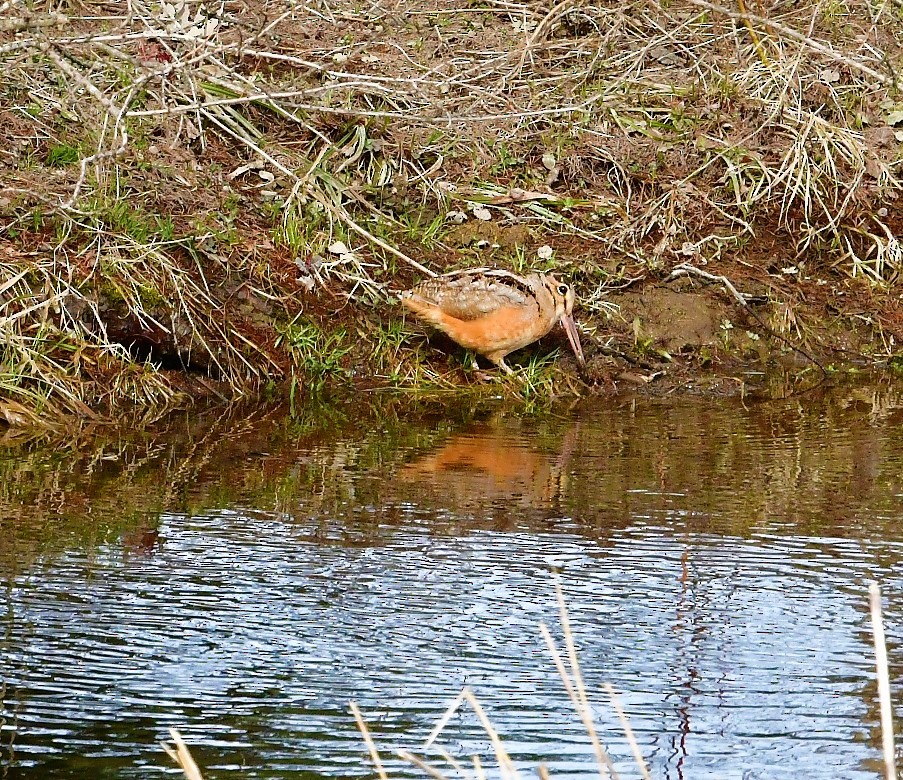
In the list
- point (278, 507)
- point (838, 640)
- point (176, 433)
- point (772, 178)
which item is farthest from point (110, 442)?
point (772, 178)

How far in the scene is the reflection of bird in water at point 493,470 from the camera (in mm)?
5164

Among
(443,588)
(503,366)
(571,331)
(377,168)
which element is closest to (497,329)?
(503,366)

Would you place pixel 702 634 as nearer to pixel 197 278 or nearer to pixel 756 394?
pixel 756 394

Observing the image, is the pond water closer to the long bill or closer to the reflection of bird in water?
the reflection of bird in water

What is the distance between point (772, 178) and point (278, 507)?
401 centimetres

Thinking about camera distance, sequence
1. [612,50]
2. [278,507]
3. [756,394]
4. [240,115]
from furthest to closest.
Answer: [612,50], [240,115], [756,394], [278,507]

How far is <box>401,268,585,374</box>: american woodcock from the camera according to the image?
6.63 m

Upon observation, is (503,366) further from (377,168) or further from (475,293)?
(377,168)

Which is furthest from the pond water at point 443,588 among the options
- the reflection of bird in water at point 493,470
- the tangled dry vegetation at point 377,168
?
the tangled dry vegetation at point 377,168

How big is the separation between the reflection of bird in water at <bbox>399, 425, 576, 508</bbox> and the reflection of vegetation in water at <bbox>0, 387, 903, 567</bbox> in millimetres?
10

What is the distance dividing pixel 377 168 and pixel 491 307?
62.5 inches

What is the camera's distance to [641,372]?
6.99 m

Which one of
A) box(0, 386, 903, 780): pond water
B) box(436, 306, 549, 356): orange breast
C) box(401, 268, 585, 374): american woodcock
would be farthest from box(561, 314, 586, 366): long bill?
box(0, 386, 903, 780): pond water

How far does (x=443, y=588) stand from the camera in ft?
14.0
